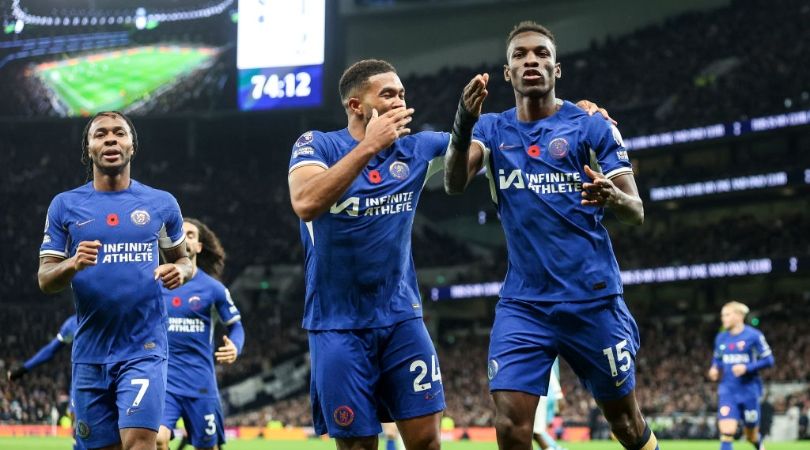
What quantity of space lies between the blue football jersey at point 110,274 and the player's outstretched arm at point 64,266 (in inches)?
4.3

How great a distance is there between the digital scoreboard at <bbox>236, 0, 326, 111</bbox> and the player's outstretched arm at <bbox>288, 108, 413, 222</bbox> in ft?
94.8

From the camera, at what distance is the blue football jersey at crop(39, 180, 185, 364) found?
702 centimetres

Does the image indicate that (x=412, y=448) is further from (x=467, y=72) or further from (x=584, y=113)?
(x=467, y=72)

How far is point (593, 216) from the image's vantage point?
21.6 feet

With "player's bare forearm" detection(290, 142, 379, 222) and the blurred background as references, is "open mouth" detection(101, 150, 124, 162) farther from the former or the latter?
the blurred background

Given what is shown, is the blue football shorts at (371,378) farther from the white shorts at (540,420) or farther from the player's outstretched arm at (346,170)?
the white shorts at (540,420)

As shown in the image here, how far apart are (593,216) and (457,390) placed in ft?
101

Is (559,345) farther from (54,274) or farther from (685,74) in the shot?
(685,74)

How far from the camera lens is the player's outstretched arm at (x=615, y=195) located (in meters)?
5.79

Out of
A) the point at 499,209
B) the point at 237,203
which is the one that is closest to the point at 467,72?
the point at 237,203

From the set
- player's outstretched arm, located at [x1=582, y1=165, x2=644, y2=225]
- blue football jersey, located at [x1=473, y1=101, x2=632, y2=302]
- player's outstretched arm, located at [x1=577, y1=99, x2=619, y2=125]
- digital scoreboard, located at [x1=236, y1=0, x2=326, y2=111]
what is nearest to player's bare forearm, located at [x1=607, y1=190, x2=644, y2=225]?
player's outstretched arm, located at [x1=582, y1=165, x2=644, y2=225]

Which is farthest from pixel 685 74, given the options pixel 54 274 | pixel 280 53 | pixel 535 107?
pixel 54 274

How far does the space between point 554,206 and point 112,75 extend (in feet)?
116

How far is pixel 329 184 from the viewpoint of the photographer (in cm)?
552
